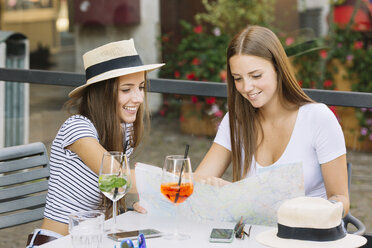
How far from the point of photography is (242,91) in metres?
2.27

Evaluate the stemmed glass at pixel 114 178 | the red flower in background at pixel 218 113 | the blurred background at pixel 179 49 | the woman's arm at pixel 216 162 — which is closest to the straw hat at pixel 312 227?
the stemmed glass at pixel 114 178

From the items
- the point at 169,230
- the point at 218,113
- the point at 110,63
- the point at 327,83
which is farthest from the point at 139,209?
the point at 327,83

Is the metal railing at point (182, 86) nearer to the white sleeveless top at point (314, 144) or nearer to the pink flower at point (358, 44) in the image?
the white sleeveless top at point (314, 144)

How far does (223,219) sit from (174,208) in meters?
0.16

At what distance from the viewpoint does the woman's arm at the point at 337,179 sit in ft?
7.01

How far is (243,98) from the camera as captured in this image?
2.39 m

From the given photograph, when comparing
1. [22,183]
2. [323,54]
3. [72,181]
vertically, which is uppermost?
[323,54]

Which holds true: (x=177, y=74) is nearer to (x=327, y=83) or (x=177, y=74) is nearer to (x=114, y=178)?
(x=327, y=83)

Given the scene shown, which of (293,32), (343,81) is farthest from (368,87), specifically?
(293,32)

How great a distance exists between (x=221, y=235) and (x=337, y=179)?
61cm

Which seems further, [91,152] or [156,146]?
[156,146]

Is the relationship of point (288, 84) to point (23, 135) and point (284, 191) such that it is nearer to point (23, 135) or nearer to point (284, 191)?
point (284, 191)

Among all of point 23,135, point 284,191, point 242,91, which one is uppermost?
point 242,91

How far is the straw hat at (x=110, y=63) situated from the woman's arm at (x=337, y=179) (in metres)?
0.76
